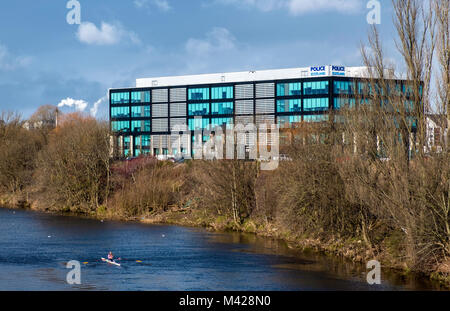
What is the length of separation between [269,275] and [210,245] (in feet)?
36.3

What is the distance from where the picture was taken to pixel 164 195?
2445 inches

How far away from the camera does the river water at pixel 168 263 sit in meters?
29.7

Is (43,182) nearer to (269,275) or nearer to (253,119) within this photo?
(253,119)

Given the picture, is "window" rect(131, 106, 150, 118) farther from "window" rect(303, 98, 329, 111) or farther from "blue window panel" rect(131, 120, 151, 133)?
"window" rect(303, 98, 329, 111)

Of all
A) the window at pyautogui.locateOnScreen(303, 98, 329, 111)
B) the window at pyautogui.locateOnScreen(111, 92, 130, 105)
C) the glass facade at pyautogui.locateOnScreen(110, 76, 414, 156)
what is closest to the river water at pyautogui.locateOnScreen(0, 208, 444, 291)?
the glass facade at pyautogui.locateOnScreen(110, 76, 414, 156)

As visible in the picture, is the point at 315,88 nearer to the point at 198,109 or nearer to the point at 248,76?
the point at 248,76

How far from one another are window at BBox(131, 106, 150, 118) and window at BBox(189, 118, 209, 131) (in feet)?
39.3

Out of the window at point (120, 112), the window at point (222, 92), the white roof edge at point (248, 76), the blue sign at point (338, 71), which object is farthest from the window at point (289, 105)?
the window at point (120, 112)

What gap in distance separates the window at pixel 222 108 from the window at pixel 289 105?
439 inches

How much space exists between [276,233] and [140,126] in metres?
104

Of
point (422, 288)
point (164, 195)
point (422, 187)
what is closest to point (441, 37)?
point (422, 187)

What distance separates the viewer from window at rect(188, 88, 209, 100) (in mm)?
139500

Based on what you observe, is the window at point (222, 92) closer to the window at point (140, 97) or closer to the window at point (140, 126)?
the window at point (140, 97)
